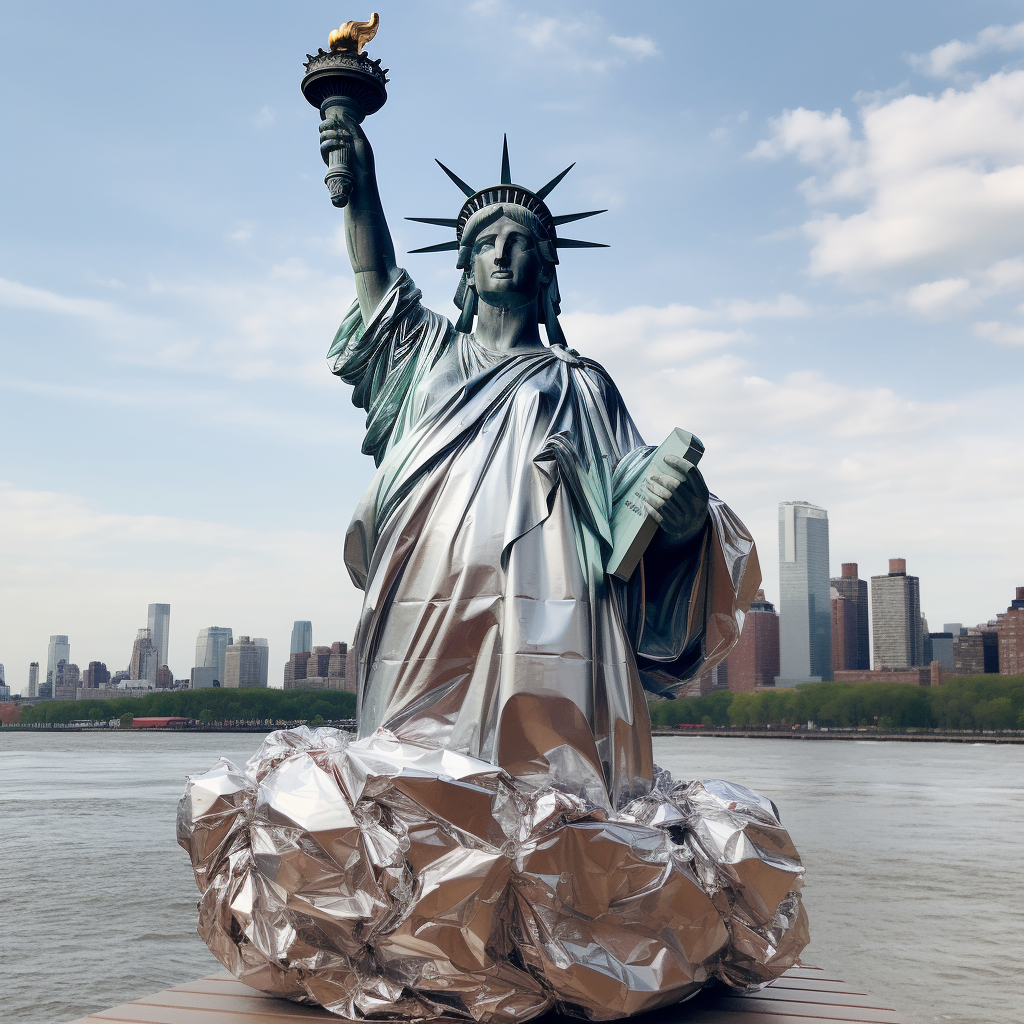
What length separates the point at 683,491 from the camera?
5457mm

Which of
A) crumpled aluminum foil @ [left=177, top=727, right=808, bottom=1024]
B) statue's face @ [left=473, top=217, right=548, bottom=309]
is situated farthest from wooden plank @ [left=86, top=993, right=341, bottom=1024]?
statue's face @ [left=473, top=217, right=548, bottom=309]

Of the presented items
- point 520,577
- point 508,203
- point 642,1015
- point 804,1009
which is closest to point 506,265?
point 508,203

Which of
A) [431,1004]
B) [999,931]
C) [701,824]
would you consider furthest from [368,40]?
[999,931]

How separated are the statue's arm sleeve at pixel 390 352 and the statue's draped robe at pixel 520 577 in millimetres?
19

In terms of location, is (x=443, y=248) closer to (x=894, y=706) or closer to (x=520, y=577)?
(x=520, y=577)

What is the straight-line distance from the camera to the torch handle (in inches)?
255

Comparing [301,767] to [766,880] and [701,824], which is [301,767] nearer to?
[701,824]

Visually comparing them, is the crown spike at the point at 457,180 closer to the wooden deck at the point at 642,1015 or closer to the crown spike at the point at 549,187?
the crown spike at the point at 549,187

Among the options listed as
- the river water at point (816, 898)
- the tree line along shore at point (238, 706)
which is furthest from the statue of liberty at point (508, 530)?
the tree line along shore at point (238, 706)

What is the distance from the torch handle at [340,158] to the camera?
6.46 metres

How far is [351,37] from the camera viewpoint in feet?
21.4

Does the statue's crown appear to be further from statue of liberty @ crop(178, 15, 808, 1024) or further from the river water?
the river water

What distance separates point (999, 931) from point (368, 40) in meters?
11.8

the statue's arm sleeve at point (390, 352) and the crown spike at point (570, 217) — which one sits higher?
the crown spike at point (570, 217)
